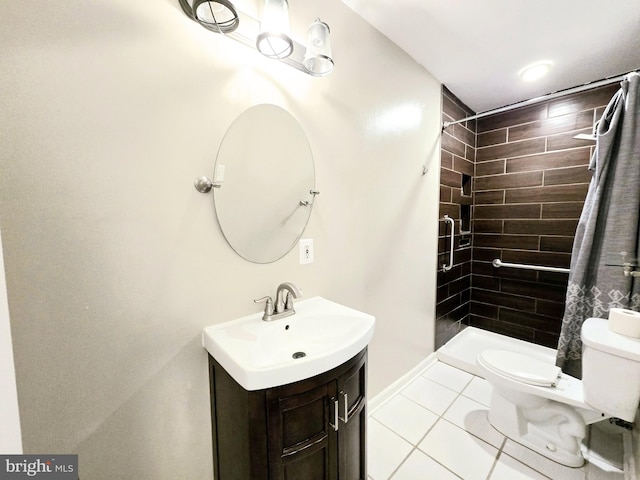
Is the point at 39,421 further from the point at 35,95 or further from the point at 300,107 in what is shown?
the point at 300,107

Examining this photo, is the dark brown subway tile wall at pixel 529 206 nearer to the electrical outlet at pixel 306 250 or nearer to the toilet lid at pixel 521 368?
the toilet lid at pixel 521 368

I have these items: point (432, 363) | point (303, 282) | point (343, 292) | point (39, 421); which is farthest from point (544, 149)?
point (39, 421)

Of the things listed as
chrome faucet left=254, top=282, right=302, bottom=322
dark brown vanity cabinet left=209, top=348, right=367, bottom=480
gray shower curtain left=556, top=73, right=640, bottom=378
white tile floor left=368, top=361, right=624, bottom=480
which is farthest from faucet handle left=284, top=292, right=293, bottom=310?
gray shower curtain left=556, top=73, right=640, bottom=378

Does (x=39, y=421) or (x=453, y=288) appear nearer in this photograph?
(x=39, y=421)

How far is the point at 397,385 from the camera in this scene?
189 cm

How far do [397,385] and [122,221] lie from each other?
A: 2.01 m

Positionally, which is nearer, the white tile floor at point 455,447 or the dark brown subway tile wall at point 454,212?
the white tile floor at point 455,447

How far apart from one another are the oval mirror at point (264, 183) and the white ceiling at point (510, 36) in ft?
2.96

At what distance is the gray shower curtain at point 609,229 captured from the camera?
152cm

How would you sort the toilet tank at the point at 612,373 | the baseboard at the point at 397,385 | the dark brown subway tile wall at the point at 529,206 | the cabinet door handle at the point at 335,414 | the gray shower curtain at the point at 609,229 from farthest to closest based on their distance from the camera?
the dark brown subway tile wall at the point at 529,206
the baseboard at the point at 397,385
the gray shower curtain at the point at 609,229
the toilet tank at the point at 612,373
the cabinet door handle at the point at 335,414

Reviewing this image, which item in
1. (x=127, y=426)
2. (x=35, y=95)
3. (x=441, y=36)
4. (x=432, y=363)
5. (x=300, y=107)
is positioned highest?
(x=441, y=36)

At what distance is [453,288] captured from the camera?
251 cm

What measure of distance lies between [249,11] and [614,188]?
90.9 inches

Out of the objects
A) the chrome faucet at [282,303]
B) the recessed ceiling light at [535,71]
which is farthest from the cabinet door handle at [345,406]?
the recessed ceiling light at [535,71]
